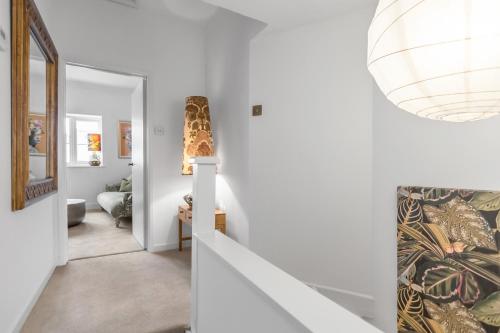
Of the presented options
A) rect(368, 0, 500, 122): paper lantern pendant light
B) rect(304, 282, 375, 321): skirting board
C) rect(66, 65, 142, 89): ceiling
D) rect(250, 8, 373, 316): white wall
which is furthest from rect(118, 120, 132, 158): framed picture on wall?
rect(368, 0, 500, 122): paper lantern pendant light

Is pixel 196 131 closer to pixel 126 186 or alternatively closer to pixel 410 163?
pixel 410 163

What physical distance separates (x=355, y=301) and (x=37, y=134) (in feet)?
8.60

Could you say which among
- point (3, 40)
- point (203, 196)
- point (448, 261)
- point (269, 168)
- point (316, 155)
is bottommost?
point (448, 261)

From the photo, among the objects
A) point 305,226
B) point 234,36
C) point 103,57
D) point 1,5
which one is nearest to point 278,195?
point 305,226

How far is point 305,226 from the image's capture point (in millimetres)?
2320

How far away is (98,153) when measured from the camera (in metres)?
5.84

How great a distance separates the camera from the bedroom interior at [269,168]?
0.70m

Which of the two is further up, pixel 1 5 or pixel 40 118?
pixel 1 5

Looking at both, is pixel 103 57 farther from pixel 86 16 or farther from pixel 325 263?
pixel 325 263

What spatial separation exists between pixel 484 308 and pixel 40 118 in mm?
2933

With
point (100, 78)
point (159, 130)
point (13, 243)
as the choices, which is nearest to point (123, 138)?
point (100, 78)

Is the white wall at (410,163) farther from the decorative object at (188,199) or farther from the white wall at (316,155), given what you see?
the decorative object at (188,199)

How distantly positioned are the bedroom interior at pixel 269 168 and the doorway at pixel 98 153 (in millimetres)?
607

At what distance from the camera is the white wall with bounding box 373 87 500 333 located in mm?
1358
